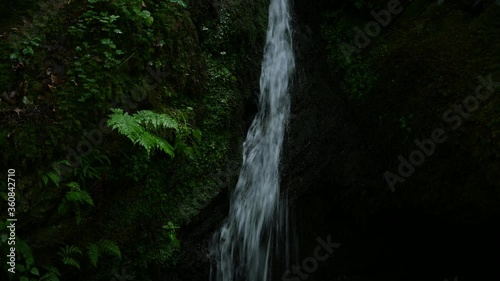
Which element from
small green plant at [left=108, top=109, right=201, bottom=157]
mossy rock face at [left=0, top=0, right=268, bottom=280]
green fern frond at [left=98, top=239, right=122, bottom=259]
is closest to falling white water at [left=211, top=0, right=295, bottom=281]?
mossy rock face at [left=0, top=0, right=268, bottom=280]

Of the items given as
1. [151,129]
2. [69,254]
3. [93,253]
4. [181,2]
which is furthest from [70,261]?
[181,2]

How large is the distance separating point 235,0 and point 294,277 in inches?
184

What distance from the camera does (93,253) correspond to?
4070 millimetres

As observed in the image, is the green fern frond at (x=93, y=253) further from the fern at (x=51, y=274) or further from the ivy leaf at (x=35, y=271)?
the ivy leaf at (x=35, y=271)

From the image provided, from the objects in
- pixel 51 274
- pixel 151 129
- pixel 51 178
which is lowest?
pixel 51 274

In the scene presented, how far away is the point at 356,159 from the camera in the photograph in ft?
19.8

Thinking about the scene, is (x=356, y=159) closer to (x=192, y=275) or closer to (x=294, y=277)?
(x=294, y=277)

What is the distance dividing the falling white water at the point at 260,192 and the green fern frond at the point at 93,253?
→ 1.72m

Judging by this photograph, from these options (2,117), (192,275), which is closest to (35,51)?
(2,117)

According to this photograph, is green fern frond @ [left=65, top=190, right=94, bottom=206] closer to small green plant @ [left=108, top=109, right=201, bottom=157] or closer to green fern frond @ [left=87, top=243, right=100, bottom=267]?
green fern frond @ [left=87, top=243, right=100, bottom=267]

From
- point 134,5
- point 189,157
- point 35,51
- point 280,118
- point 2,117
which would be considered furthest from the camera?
point 280,118

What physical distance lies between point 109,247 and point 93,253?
0.19 meters

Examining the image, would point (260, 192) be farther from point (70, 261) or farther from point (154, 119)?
point (70, 261)

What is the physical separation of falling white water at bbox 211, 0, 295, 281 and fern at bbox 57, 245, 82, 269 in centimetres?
190
